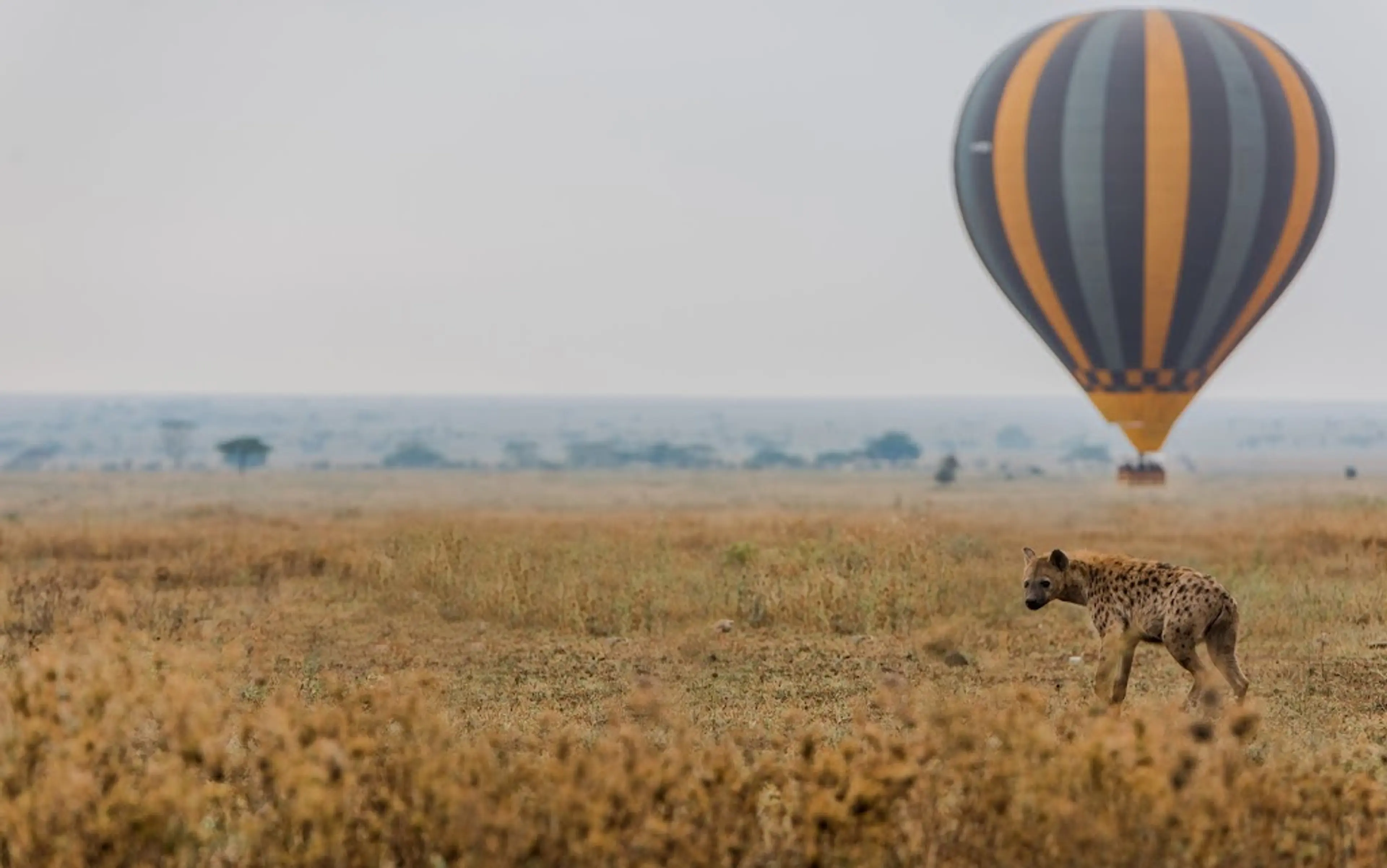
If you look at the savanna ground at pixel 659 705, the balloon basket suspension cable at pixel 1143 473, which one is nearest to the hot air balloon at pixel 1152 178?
the savanna ground at pixel 659 705

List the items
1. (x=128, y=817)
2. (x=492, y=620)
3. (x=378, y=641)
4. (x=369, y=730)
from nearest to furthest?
(x=128, y=817) < (x=369, y=730) < (x=378, y=641) < (x=492, y=620)

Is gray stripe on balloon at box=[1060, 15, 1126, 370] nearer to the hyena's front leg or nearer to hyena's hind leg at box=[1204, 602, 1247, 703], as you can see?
the hyena's front leg

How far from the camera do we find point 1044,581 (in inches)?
588

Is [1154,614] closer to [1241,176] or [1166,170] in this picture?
[1241,176]

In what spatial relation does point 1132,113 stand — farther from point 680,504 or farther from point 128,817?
point 680,504

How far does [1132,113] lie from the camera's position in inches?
1517

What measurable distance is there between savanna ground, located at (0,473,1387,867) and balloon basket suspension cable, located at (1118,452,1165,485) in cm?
839

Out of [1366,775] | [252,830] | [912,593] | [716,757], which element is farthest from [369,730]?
[912,593]

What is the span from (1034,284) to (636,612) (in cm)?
2124

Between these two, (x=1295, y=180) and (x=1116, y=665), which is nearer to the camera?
(x=1116, y=665)

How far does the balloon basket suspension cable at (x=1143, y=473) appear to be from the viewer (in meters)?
47.3

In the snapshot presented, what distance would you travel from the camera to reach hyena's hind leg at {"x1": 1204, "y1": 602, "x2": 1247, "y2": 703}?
13.5 metres

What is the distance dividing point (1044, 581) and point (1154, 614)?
1288 mm

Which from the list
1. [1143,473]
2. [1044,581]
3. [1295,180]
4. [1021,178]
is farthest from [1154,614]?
[1143,473]
